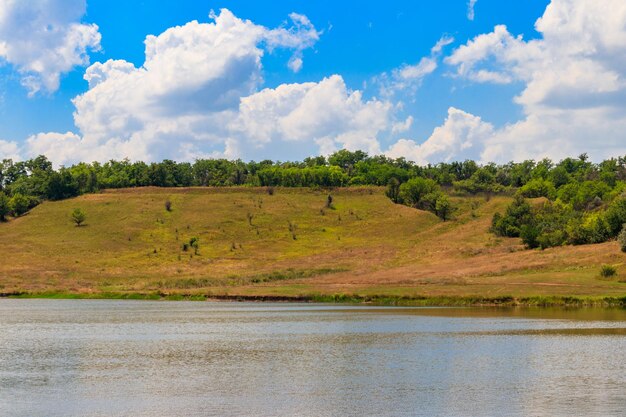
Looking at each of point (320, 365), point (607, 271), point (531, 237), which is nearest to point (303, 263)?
point (531, 237)

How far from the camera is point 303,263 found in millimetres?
155500

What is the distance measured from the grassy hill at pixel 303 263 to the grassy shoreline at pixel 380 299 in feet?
2.31

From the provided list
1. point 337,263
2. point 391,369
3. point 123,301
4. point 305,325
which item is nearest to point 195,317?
point 305,325

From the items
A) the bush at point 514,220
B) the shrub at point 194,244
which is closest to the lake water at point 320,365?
the bush at point 514,220

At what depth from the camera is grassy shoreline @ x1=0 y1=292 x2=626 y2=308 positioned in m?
96.1

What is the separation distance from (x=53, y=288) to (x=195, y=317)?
5499 cm

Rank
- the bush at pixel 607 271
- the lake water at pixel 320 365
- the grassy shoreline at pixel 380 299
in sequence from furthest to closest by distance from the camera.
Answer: the bush at pixel 607 271
the grassy shoreline at pixel 380 299
the lake water at pixel 320 365

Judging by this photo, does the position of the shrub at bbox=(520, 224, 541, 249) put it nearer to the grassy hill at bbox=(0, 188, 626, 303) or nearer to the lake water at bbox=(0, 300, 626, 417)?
the grassy hill at bbox=(0, 188, 626, 303)

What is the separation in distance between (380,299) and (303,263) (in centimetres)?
4594

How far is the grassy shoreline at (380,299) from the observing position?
96062mm

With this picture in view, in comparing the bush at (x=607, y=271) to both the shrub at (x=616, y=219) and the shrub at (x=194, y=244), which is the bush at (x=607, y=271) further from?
the shrub at (x=194, y=244)

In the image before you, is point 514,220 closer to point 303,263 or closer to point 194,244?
point 303,263

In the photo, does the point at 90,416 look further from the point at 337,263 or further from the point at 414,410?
the point at 337,263

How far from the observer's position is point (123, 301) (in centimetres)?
12319
